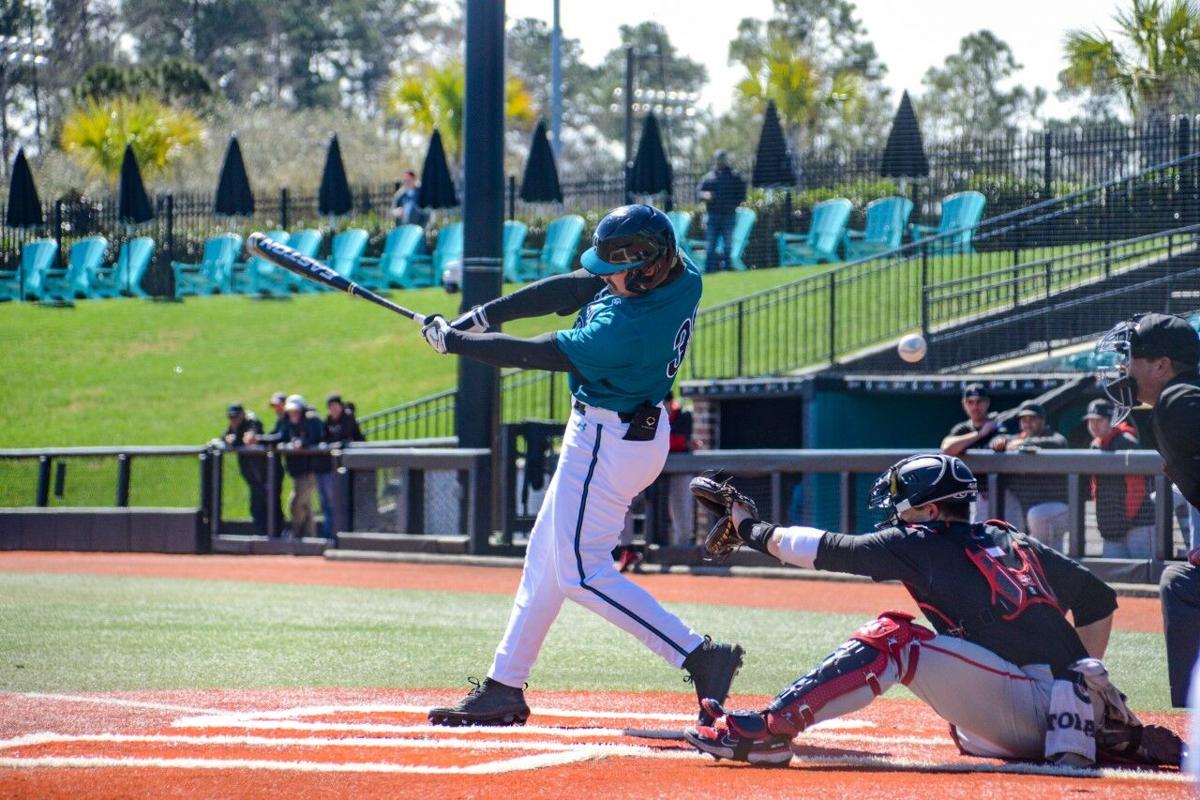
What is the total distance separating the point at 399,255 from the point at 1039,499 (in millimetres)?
19405

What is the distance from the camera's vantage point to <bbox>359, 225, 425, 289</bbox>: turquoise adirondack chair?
100ft

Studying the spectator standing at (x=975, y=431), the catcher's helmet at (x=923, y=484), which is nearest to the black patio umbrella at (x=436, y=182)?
the spectator standing at (x=975, y=431)

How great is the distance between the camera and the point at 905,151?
25359 millimetres

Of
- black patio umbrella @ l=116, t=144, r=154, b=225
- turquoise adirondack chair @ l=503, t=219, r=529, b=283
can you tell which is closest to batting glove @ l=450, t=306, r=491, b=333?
turquoise adirondack chair @ l=503, t=219, r=529, b=283

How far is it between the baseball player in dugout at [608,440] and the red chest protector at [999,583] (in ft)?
3.06

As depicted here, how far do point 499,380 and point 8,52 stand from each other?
23718 mm

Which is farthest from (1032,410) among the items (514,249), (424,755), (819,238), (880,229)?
(514,249)

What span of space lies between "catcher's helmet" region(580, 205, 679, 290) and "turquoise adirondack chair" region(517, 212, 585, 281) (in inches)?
919

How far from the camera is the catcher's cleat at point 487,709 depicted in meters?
5.79

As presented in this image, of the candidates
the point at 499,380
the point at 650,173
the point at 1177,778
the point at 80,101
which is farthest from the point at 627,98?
the point at 1177,778

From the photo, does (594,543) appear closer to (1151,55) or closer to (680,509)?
(680,509)

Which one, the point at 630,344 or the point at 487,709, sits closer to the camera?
the point at 630,344

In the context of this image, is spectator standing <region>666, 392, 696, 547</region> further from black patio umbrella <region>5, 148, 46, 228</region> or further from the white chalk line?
black patio umbrella <region>5, 148, 46, 228</region>

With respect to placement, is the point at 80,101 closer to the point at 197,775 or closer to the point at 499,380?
the point at 499,380
